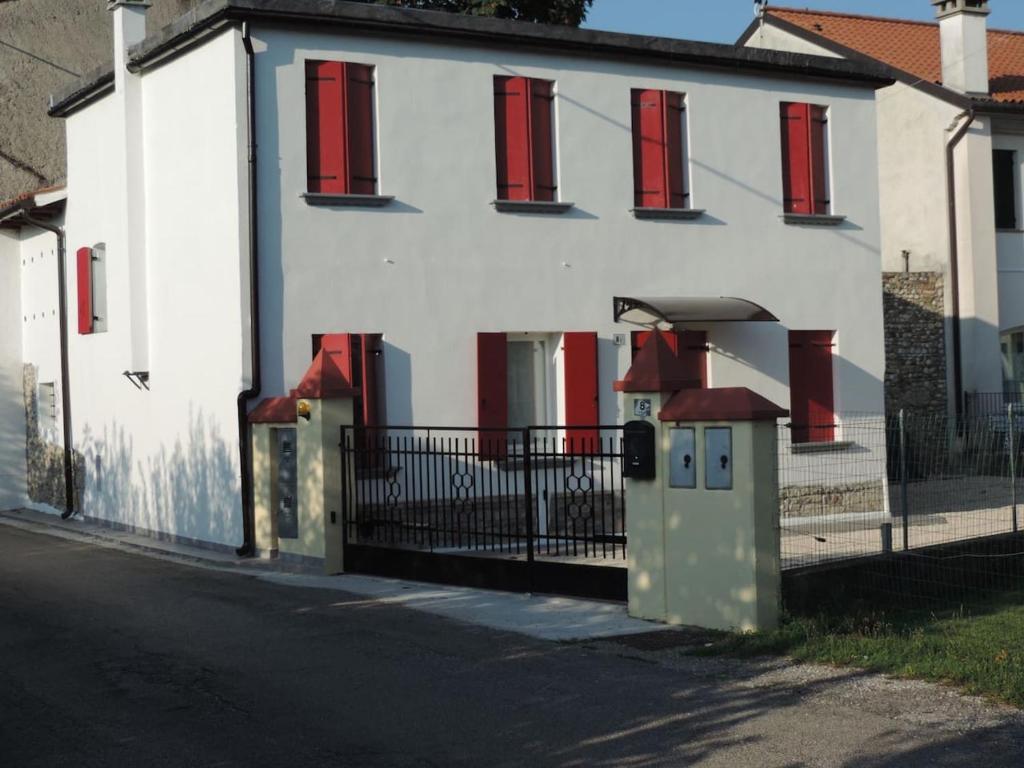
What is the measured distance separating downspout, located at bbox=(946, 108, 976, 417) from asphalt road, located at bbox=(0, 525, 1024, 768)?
18.0 m

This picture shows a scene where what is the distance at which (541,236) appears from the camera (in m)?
17.8

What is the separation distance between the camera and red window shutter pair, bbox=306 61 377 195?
649 inches

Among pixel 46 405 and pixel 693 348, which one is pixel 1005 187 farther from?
pixel 46 405

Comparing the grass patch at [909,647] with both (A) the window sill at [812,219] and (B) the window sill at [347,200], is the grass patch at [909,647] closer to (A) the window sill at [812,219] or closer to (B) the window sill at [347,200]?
(B) the window sill at [347,200]

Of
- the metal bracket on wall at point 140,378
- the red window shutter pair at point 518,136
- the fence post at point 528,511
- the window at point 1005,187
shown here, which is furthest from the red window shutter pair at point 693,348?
the window at point 1005,187

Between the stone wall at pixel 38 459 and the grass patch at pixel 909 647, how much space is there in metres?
14.8

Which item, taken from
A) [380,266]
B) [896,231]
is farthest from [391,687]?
[896,231]

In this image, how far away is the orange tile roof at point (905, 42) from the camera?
29297mm

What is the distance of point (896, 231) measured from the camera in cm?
2802

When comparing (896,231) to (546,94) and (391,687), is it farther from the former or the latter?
(391,687)

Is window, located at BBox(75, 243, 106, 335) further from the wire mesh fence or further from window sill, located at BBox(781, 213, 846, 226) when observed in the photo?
→ the wire mesh fence

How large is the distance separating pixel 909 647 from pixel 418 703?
141 inches

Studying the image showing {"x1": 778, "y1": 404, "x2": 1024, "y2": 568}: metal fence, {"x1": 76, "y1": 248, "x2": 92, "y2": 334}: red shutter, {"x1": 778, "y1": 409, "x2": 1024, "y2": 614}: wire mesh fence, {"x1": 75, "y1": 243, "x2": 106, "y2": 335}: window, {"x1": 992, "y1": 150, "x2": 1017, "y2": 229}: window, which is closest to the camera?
{"x1": 778, "y1": 409, "x2": 1024, "y2": 614}: wire mesh fence

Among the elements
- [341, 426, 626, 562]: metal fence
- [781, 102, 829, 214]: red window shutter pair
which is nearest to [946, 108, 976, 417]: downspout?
[781, 102, 829, 214]: red window shutter pair
